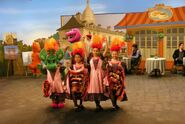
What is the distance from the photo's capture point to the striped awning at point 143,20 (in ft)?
29.5

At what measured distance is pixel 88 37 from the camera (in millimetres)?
5457

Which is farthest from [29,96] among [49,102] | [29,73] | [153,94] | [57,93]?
[29,73]

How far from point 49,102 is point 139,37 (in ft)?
19.8

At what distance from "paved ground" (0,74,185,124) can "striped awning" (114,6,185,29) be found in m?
3.84

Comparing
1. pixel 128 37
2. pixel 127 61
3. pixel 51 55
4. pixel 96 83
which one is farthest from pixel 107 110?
pixel 128 37

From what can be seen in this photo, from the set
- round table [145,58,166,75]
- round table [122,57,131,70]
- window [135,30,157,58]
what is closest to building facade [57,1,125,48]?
window [135,30,157,58]

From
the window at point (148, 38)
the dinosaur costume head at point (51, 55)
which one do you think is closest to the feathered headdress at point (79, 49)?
the dinosaur costume head at point (51, 55)

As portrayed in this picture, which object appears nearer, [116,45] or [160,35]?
[116,45]

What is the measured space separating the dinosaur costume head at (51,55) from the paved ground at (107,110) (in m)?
0.77

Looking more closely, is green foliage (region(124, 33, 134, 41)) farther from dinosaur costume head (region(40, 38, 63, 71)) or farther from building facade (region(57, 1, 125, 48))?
dinosaur costume head (region(40, 38, 63, 71))

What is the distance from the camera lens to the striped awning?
899 cm

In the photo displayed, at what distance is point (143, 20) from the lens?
9.60 meters

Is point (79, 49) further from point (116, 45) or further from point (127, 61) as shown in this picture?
point (127, 61)

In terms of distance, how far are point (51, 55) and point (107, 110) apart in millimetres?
1337
